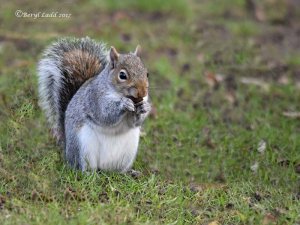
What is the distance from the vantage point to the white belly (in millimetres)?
3533

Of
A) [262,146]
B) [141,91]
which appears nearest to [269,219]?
[141,91]

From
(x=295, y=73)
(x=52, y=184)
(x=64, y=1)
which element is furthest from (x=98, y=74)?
(x=64, y=1)

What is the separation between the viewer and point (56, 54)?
3867 mm

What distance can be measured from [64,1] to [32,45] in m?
1.07

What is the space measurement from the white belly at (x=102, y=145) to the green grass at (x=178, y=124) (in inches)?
3.3

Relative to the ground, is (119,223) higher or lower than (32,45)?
lower

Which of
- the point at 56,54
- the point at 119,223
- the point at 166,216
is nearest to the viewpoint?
the point at 119,223

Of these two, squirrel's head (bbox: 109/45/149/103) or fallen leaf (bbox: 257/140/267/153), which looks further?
fallen leaf (bbox: 257/140/267/153)

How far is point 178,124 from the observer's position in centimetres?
476

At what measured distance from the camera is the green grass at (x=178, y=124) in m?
3.20

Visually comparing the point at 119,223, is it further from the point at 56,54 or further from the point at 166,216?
the point at 56,54

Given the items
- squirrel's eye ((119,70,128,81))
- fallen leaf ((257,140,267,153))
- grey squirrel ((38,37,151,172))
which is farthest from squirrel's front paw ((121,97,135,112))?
fallen leaf ((257,140,267,153))

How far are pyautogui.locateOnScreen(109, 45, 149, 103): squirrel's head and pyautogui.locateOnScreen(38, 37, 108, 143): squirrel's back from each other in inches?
16.6

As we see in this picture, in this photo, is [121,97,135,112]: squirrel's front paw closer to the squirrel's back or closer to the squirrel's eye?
the squirrel's eye
